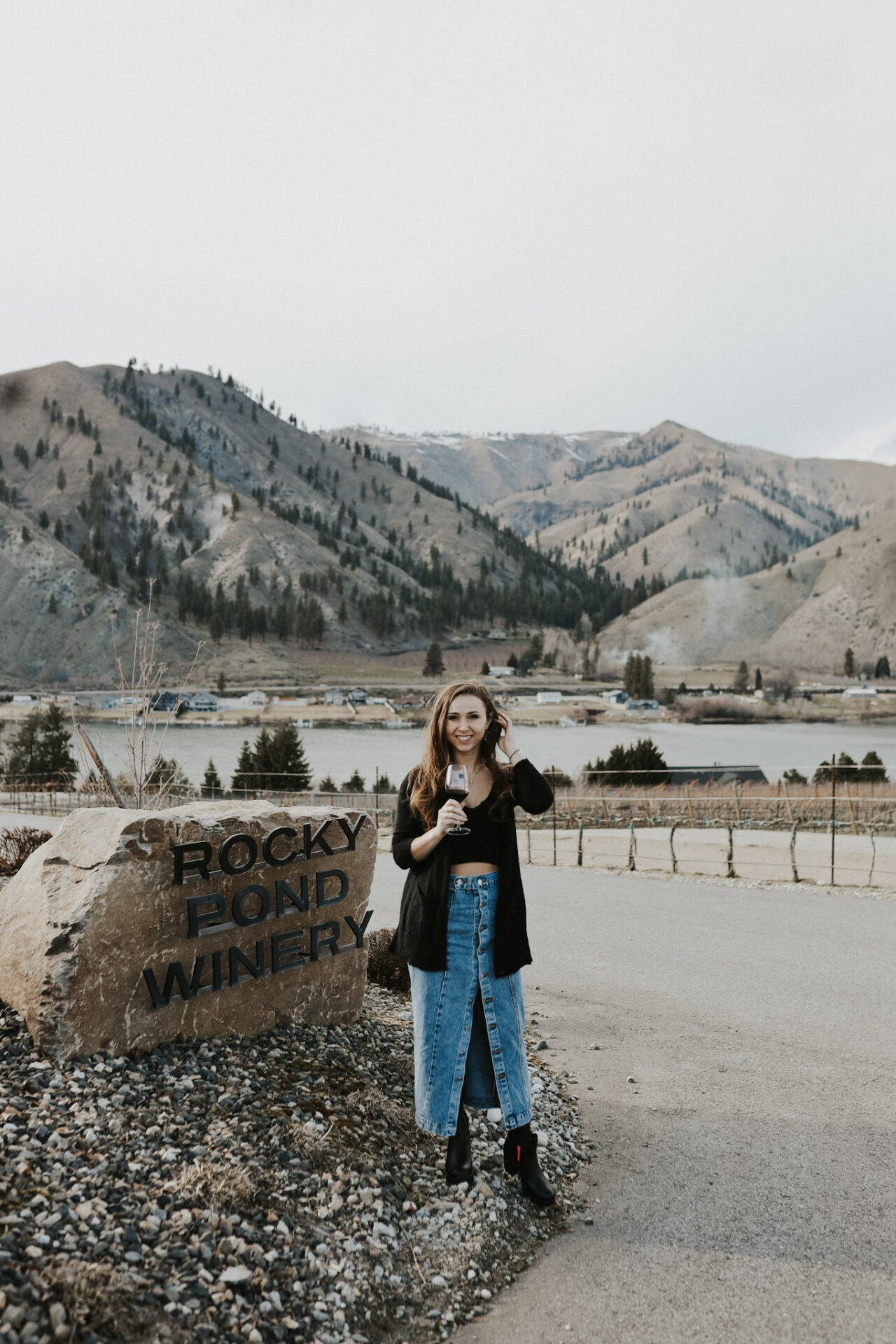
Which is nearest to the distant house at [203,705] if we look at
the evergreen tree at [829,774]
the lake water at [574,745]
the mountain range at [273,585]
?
the lake water at [574,745]

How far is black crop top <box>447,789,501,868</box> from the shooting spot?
3.47 metres

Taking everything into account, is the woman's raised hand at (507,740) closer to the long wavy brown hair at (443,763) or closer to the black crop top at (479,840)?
the long wavy brown hair at (443,763)

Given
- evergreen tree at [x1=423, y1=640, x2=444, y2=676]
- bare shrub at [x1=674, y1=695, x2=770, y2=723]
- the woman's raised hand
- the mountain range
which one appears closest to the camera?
the woman's raised hand

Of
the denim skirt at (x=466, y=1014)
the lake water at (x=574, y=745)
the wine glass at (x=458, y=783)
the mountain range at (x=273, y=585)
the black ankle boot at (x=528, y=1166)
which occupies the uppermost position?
the mountain range at (x=273, y=585)

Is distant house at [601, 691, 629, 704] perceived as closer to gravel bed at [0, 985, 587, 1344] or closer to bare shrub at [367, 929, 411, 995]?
bare shrub at [367, 929, 411, 995]

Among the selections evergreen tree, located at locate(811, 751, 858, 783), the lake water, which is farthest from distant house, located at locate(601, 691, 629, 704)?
evergreen tree, located at locate(811, 751, 858, 783)

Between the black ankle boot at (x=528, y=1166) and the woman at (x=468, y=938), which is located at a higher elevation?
the woman at (x=468, y=938)

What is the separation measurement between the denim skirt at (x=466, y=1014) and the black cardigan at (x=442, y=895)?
Result: 0.14 ft

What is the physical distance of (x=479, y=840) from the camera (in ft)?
11.4

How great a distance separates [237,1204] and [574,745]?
49727mm

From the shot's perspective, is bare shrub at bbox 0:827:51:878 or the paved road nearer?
the paved road

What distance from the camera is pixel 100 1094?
3.49m

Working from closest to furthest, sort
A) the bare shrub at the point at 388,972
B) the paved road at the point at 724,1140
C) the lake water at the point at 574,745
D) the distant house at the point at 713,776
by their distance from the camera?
the paved road at the point at 724,1140
the bare shrub at the point at 388,972
the distant house at the point at 713,776
the lake water at the point at 574,745

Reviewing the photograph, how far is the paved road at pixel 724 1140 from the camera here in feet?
9.55
